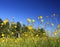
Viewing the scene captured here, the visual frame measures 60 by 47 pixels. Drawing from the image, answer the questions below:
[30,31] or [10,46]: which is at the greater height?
[30,31]

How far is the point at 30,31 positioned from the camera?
5996mm

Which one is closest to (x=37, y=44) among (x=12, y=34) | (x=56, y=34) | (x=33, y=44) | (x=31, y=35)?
(x=33, y=44)

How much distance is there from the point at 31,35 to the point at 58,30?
0.93 meters

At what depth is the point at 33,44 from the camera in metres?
4.69

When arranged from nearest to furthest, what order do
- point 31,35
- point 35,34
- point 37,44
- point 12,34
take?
point 37,44 < point 31,35 < point 35,34 < point 12,34

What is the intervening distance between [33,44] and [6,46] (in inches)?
33.0

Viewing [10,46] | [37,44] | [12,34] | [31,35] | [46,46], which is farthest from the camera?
[12,34]

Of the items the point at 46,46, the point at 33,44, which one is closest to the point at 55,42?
the point at 46,46

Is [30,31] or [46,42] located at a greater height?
[30,31]

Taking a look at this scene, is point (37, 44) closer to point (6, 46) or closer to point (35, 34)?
point (6, 46)

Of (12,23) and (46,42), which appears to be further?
(12,23)

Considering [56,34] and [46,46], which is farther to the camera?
[56,34]

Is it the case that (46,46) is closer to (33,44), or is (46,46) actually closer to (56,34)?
(33,44)

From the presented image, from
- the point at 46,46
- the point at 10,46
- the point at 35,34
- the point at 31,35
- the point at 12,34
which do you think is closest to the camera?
the point at 46,46
